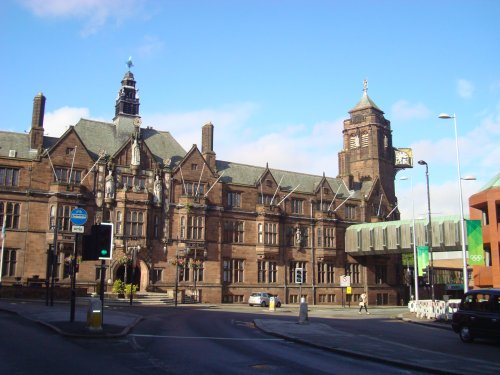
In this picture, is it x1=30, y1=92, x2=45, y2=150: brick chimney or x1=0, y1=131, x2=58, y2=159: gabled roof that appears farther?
x1=30, y1=92, x2=45, y2=150: brick chimney

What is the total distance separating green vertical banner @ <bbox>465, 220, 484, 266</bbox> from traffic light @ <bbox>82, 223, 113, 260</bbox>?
2432 centimetres

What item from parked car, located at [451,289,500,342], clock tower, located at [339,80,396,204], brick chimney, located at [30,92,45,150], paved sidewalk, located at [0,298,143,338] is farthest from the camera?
clock tower, located at [339,80,396,204]

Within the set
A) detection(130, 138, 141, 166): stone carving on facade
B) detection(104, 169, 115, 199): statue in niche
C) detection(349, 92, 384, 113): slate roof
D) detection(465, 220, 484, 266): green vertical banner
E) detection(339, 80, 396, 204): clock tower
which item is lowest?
detection(465, 220, 484, 266): green vertical banner

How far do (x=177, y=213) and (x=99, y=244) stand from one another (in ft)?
113

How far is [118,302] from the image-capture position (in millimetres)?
44031

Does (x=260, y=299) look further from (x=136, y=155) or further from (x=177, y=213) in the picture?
(x=136, y=155)

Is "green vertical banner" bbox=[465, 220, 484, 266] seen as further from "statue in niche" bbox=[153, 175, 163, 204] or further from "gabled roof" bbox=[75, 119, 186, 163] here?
"gabled roof" bbox=[75, 119, 186, 163]

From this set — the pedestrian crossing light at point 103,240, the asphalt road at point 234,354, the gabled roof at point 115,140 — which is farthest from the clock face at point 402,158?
the pedestrian crossing light at point 103,240

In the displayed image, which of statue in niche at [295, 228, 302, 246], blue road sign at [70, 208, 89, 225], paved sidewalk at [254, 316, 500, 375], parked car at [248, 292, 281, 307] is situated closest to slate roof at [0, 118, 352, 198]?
statue in niche at [295, 228, 302, 246]

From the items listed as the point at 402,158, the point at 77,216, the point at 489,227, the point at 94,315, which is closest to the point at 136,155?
the point at 77,216

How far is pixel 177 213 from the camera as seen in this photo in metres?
55.2

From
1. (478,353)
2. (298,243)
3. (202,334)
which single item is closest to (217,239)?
(298,243)

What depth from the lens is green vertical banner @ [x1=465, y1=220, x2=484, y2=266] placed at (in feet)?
114

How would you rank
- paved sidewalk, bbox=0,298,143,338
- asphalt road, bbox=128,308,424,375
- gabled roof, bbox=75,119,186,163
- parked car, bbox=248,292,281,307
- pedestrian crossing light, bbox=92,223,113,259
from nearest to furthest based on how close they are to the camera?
asphalt road, bbox=128,308,424,375
paved sidewalk, bbox=0,298,143,338
pedestrian crossing light, bbox=92,223,113,259
parked car, bbox=248,292,281,307
gabled roof, bbox=75,119,186,163
